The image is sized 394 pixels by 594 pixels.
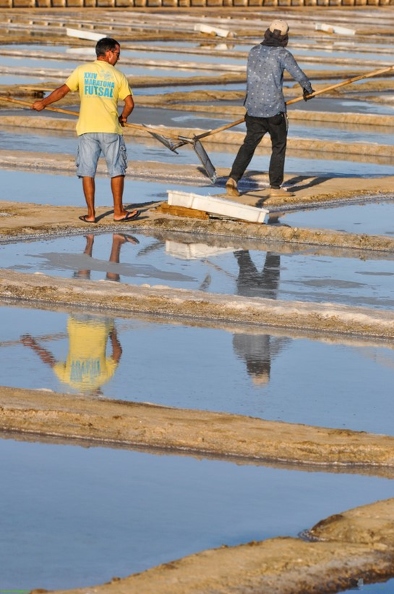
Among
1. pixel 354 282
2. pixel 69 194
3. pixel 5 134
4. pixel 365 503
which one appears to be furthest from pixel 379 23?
pixel 365 503

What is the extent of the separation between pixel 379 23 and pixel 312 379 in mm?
47616

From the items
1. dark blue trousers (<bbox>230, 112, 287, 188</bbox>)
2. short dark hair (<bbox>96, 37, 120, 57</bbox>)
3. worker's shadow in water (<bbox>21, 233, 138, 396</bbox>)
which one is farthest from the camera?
dark blue trousers (<bbox>230, 112, 287, 188</bbox>)

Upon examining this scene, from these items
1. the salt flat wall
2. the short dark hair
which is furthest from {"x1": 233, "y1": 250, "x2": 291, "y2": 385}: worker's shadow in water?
the salt flat wall

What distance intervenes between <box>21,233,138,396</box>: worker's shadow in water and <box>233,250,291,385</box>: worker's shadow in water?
25.0 inches

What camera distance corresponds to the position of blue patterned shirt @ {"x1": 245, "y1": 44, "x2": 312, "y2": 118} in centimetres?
1244

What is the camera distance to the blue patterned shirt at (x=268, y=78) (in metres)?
12.4

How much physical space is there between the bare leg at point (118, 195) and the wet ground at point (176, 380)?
21 cm

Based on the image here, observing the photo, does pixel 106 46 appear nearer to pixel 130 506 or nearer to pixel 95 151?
pixel 95 151

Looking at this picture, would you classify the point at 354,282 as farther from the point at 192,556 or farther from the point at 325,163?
the point at 325,163

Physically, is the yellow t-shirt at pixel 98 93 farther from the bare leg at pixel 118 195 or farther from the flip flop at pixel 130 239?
the flip flop at pixel 130 239

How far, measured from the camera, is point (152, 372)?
7.06 metres

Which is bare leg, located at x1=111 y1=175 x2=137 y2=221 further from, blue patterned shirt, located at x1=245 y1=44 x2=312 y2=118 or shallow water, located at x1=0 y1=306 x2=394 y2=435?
shallow water, located at x1=0 y1=306 x2=394 y2=435

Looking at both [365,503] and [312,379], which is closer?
[365,503]

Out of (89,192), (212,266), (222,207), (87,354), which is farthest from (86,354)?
(222,207)
